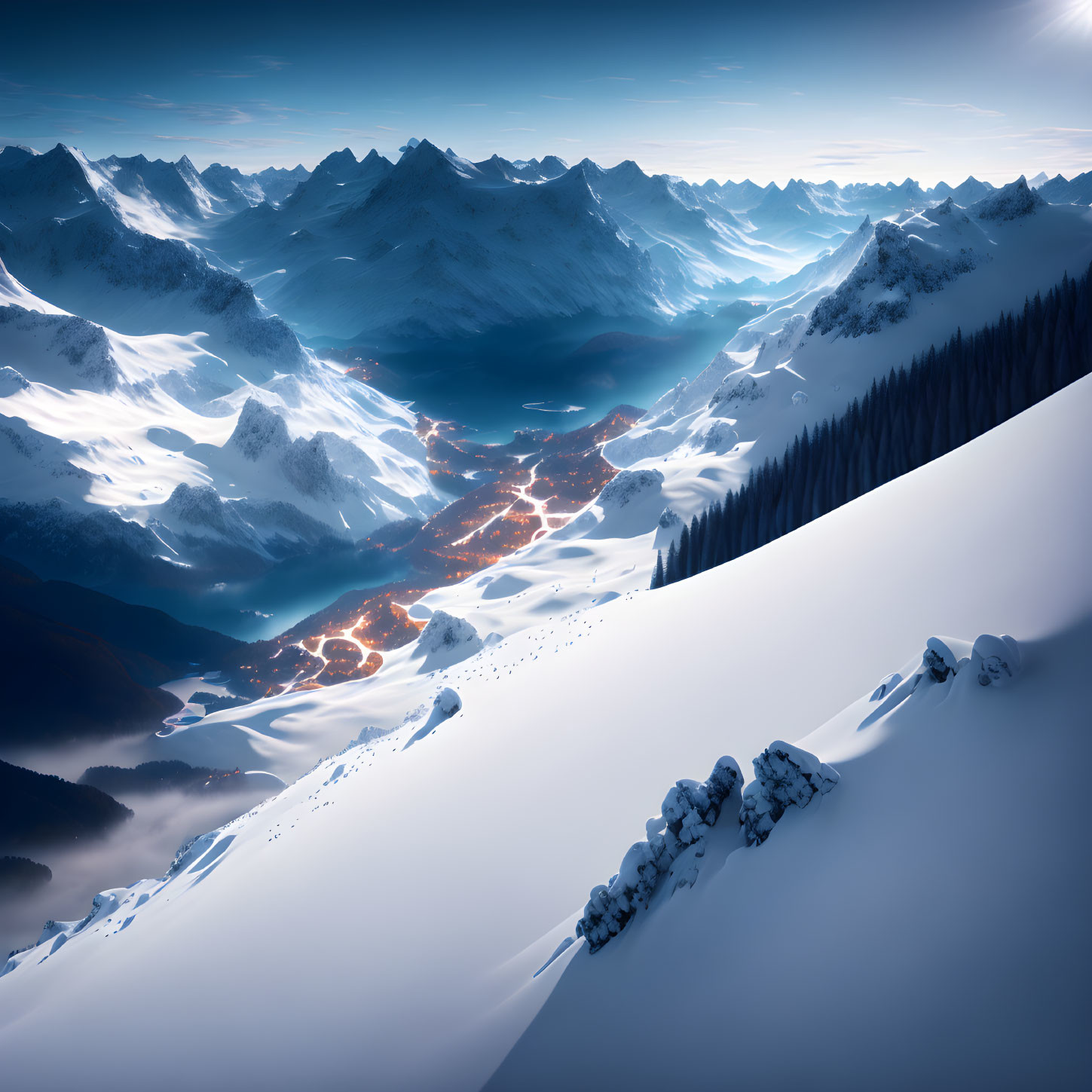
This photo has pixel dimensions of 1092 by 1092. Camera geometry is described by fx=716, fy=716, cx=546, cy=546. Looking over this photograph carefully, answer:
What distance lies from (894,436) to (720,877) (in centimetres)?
6444

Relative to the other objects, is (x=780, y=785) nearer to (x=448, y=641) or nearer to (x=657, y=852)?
(x=657, y=852)

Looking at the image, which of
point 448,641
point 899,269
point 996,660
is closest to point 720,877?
point 996,660

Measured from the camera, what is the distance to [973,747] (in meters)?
9.61

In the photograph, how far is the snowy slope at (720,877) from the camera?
7969 millimetres

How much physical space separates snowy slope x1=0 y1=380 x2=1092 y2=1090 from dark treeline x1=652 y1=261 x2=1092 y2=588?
126 ft

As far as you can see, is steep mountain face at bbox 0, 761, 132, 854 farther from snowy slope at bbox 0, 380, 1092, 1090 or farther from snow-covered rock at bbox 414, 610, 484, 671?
snowy slope at bbox 0, 380, 1092, 1090

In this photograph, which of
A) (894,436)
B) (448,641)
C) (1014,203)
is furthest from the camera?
(1014,203)

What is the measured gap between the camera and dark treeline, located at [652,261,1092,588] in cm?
6294

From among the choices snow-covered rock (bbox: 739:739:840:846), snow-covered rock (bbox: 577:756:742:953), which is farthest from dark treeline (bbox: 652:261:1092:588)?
snow-covered rock (bbox: 739:739:840:846)

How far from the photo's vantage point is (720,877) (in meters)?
10.5

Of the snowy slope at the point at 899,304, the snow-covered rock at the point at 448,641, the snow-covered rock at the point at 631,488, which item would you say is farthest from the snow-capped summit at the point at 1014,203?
the snow-covered rock at the point at 448,641

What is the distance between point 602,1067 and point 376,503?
170909 mm

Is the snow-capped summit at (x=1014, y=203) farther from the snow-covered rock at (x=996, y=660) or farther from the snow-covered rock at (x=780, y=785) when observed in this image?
the snow-covered rock at (x=780, y=785)

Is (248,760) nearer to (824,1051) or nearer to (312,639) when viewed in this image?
(312,639)
